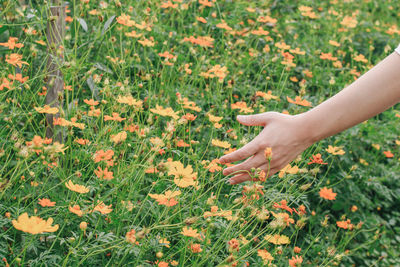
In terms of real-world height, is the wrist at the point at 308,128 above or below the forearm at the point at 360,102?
below

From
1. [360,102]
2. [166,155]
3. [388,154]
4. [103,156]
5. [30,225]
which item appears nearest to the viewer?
[30,225]

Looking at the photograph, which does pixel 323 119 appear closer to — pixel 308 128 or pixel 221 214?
pixel 308 128

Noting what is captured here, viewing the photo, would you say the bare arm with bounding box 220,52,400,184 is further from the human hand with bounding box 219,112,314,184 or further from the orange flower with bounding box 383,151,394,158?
the orange flower with bounding box 383,151,394,158

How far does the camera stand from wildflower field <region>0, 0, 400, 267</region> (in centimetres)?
118

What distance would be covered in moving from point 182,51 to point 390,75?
144 centimetres

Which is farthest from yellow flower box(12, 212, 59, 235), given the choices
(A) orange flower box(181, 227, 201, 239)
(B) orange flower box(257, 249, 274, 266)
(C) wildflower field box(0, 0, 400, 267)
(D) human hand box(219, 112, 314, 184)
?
(B) orange flower box(257, 249, 274, 266)

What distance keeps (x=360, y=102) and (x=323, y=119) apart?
10cm

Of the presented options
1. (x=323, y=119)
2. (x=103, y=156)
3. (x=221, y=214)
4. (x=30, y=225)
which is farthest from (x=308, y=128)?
(x=30, y=225)

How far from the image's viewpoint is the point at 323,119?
1117 mm

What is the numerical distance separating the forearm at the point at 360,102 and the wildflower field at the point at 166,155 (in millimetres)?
156

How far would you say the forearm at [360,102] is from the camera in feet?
3.34

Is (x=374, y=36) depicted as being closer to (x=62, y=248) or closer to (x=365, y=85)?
(x=365, y=85)

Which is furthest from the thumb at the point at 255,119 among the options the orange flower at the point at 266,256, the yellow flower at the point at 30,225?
the yellow flower at the point at 30,225

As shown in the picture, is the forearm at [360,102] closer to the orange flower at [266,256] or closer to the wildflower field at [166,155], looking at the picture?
the wildflower field at [166,155]
